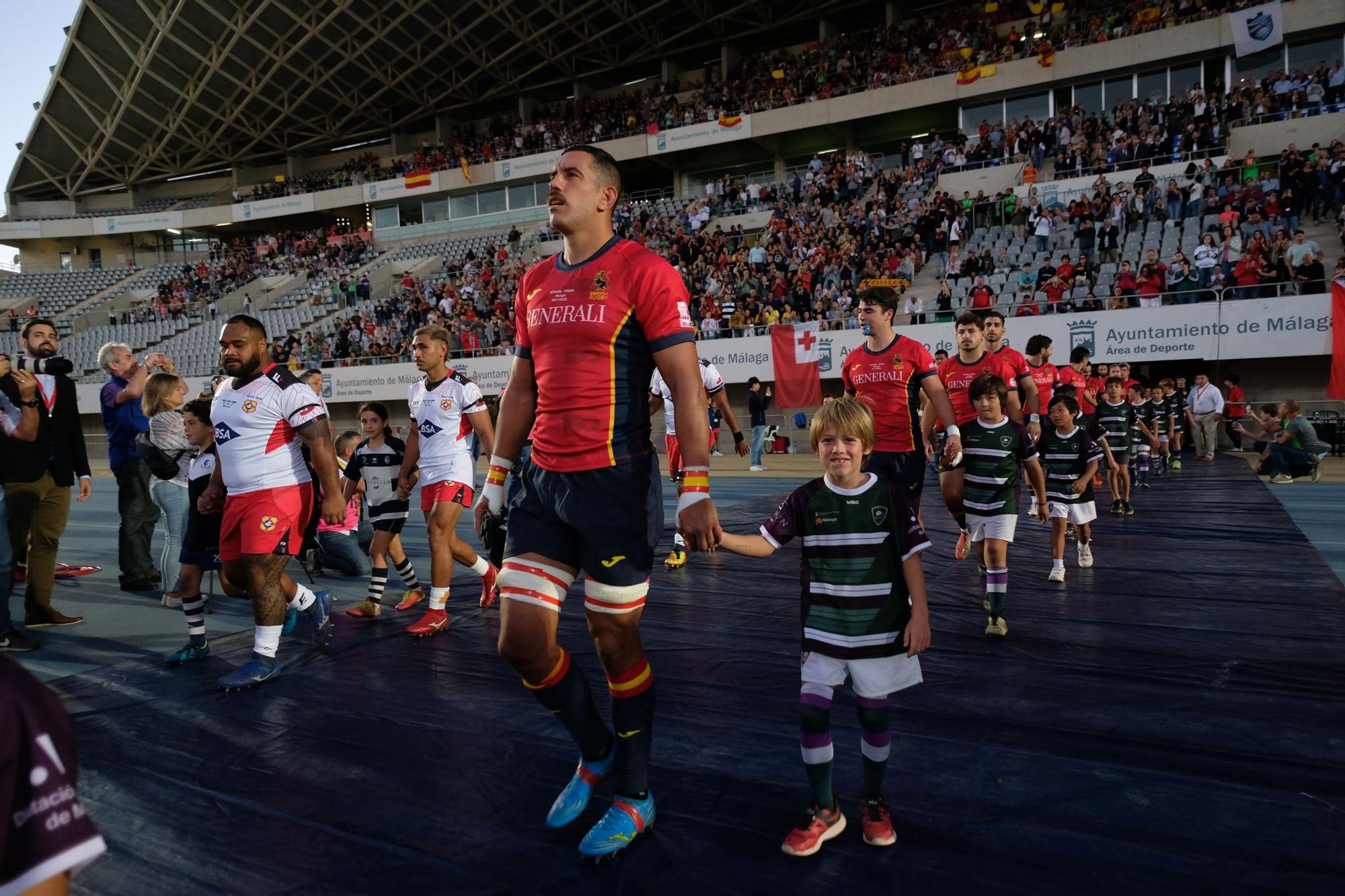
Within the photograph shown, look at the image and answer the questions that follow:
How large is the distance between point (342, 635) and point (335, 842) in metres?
3.10

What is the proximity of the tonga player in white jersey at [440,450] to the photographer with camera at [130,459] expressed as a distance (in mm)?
2471

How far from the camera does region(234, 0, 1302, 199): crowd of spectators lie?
892 inches

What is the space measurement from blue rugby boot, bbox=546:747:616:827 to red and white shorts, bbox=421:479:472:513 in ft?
10.2

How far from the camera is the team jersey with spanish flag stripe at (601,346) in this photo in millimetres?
2926

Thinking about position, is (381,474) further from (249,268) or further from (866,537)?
(249,268)

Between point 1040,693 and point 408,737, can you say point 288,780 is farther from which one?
point 1040,693

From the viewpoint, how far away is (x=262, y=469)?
487cm

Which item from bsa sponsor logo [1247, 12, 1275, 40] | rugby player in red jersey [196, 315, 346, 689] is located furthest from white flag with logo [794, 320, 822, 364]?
rugby player in red jersey [196, 315, 346, 689]

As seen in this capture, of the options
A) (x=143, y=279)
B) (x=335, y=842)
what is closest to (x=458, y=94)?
(x=143, y=279)

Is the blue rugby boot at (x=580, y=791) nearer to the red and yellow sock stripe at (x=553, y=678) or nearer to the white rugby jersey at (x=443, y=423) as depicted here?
the red and yellow sock stripe at (x=553, y=678)

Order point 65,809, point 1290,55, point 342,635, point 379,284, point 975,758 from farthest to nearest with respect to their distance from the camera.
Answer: point 379,284 → point 1290,55 → point 342,635 → point 975,758 → point 65,809

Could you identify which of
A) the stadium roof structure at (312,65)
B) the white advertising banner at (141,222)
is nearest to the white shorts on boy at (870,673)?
the stadium roof structure at (312,65)

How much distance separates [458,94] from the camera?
140 ft

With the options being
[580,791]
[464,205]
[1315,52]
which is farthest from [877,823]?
[464,205]
